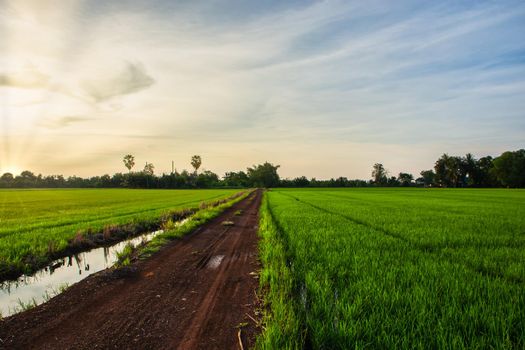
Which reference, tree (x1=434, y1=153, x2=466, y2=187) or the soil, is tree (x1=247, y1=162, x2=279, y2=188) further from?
the soil

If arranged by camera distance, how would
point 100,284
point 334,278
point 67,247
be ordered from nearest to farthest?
point 334,278, point 100,284, point 67,247

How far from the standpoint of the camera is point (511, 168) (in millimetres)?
102750

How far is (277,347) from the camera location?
334 centimetres

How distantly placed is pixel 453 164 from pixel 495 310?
14876cm

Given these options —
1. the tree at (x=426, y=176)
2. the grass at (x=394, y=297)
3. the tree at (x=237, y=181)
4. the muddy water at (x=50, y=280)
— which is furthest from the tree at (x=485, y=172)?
the muddy water at (x=50, y=280)

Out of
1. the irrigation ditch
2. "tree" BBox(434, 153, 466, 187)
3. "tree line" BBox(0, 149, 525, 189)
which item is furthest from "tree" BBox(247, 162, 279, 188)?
the irrigation ditch

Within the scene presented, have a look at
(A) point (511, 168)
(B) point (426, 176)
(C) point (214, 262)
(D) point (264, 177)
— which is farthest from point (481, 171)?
(C) point (214, 262)

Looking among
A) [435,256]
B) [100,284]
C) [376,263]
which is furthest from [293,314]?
Answer: [435,256]

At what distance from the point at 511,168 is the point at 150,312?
13769 cm

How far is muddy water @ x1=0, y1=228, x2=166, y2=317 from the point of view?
5.59 metres

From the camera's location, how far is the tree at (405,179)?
156350 mm

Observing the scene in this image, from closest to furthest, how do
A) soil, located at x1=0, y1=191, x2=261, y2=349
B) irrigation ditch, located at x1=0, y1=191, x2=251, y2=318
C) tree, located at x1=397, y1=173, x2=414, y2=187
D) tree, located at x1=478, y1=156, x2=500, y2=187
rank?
soil, located at x1=0, y1=191, x2=261, y2=349 → irrigation ditch, located at x1=0, y1=191, x2=251, y2=318 → tree, located at x1=478, y1=156, x2=500, y2=187 → tree, located at x1=397, y1=173, x2=414, y2=187

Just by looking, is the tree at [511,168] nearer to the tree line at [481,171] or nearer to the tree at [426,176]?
the tree line at [481,171]

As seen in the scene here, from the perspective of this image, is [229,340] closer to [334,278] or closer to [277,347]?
[277,347]
